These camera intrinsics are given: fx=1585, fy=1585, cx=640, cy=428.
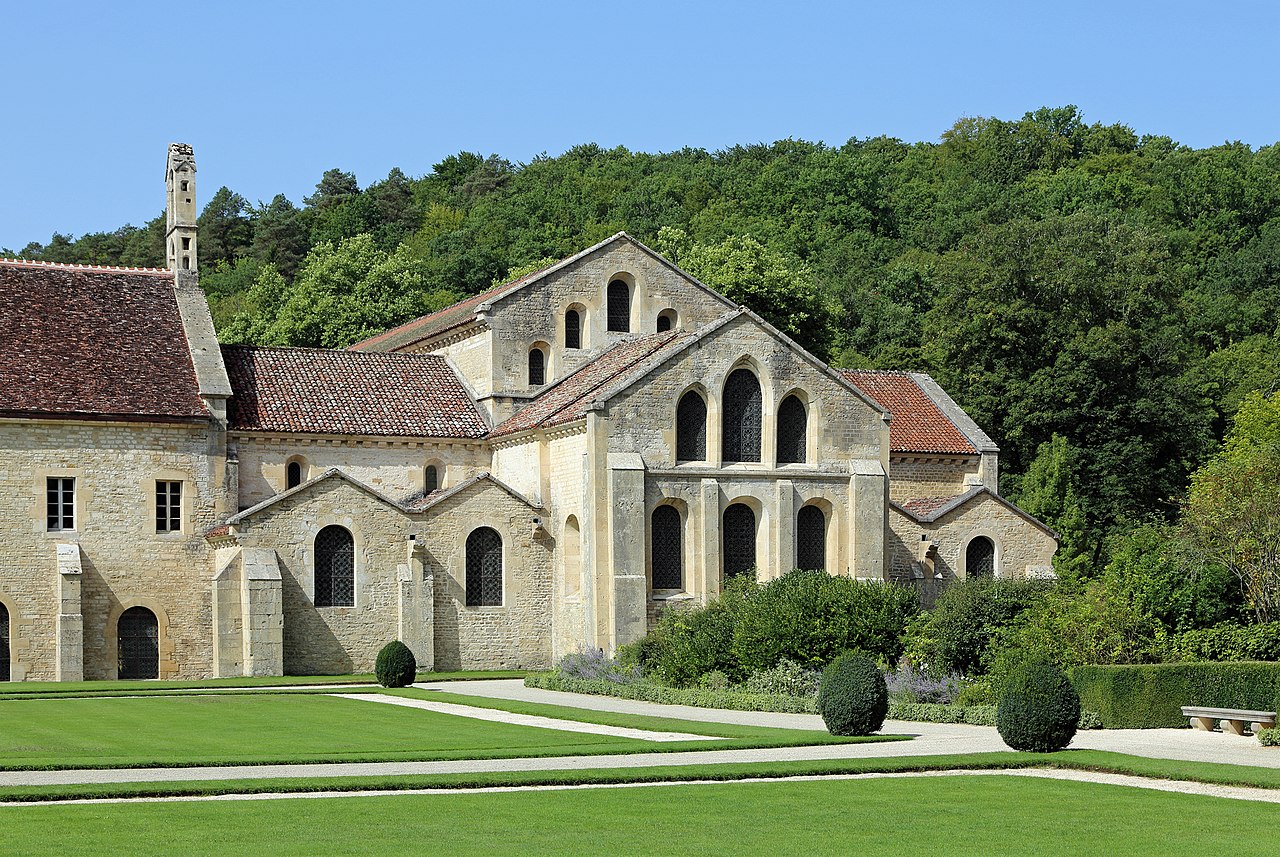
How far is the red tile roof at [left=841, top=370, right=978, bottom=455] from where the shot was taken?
59.3 meters

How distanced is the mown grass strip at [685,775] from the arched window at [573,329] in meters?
33.6

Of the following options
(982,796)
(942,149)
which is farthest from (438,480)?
(942,149)

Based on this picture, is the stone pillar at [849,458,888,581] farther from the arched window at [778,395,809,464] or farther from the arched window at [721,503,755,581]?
the arched window at [721,503,755,581]

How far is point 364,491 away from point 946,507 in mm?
20292

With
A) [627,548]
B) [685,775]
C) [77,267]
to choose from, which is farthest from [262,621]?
[685,775]

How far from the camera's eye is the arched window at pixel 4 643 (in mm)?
46125

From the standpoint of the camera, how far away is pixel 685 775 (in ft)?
72.7

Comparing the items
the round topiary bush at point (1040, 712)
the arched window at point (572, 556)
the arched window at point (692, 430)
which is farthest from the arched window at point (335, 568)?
the round topiary bush at point (1040, 712)

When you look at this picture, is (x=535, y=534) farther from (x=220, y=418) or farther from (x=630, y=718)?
(x=630, y=718)

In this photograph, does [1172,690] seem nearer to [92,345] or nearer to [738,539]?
[738,539]

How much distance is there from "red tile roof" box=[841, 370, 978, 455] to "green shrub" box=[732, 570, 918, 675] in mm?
18450

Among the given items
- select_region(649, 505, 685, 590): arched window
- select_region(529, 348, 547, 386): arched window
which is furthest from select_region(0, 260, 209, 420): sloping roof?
select_region(649, 505, 685, 590): arched window

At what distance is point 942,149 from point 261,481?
74461 millimetres

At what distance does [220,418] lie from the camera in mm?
49406
